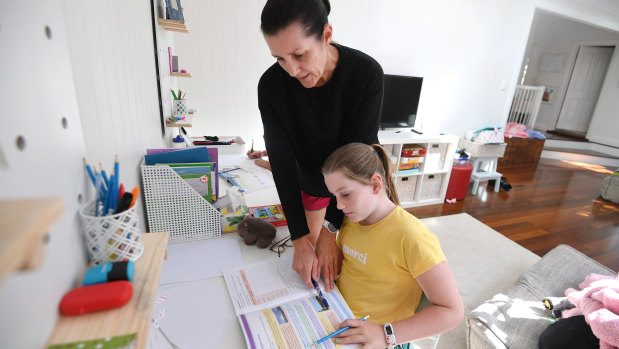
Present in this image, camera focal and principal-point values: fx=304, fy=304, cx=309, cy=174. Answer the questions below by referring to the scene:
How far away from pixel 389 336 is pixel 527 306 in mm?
1304

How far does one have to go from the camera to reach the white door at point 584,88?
251 inches

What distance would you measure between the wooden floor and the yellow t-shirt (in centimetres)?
241

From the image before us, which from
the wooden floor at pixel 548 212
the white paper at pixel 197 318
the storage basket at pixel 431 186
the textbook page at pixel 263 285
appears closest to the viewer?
the white paper at pixel 197 318

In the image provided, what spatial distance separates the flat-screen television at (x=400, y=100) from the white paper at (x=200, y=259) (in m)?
2.70

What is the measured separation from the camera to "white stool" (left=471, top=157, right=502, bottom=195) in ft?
12.5

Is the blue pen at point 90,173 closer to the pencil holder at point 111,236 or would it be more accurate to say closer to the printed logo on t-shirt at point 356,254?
the pencil holder at point 111,236

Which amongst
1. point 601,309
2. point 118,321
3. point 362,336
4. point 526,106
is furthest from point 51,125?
point 526,106

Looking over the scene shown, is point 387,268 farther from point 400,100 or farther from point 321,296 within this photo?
point 400,100

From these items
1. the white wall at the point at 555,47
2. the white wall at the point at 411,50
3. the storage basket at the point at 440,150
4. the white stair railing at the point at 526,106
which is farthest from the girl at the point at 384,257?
the white wall at the point at 555,47

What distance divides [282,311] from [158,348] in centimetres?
27

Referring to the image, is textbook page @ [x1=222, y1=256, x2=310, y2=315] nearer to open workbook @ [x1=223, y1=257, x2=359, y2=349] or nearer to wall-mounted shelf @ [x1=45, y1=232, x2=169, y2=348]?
open workbook @ [x1=223, y1=257, x2=359, y2=349]

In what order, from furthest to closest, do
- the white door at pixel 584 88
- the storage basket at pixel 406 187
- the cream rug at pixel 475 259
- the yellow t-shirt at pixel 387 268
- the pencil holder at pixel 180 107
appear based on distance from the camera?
1. the white door at pixel 584 88
2. the storage basket at pixel 406 187
3. the cream rug at pixel 475 259
4. the pencil holder at pixel 180 107
5. the yellow t-shirt at pixel 387 268

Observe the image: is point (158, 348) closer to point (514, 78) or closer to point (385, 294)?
point (385, 294)

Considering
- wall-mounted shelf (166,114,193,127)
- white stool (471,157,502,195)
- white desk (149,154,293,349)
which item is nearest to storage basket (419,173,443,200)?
white stool (471,157,502,195)
